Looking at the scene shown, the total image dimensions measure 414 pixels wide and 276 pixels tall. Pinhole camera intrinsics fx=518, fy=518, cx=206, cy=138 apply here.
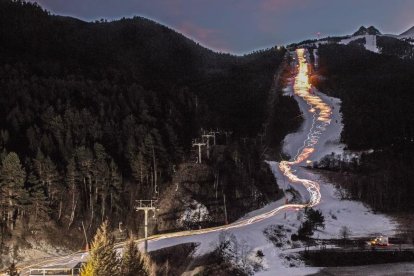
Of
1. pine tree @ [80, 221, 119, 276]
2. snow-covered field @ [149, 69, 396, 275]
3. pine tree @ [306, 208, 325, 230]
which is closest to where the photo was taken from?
pine tree @ [80, 221, 119, 276]

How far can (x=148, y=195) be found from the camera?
57406mm

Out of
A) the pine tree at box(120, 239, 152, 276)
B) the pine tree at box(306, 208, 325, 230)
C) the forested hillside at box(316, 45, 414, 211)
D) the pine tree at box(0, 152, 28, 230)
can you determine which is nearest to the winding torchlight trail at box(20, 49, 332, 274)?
the forested hillside at box(316, 45, 414, 211)

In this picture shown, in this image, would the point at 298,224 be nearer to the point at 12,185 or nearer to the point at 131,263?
the point at 12,185

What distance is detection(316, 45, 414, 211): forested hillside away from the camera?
71000 millimetres

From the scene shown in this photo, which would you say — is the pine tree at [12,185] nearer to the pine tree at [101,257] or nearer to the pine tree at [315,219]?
the pine tree at [101,257]

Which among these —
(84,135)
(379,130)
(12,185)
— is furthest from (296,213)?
(379,130)

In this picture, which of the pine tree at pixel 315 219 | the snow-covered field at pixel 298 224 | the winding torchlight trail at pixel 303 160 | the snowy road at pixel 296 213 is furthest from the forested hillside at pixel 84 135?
the pine tree at pixel 315 219

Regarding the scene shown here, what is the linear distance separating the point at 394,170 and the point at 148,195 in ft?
127

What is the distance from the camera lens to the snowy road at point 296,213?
1950 inches

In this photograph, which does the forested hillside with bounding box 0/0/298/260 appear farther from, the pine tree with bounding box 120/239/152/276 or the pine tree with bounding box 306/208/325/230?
the pine tree with bounding box 120/239/152/276

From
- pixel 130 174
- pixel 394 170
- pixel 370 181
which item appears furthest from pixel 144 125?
pixel 394 170

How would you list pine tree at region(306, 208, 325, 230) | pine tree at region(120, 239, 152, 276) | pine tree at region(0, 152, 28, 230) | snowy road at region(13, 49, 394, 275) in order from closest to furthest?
1. pine tree at region(120, 239, 152, 276)
2. pine tree at region(0, 152, 28, 230)
3. snowy road at region(13, 49, 394, 275)
4. pine tree at region(306, 208, 325, 230)

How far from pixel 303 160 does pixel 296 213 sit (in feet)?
103

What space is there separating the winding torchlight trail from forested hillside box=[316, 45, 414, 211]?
4940 mm
